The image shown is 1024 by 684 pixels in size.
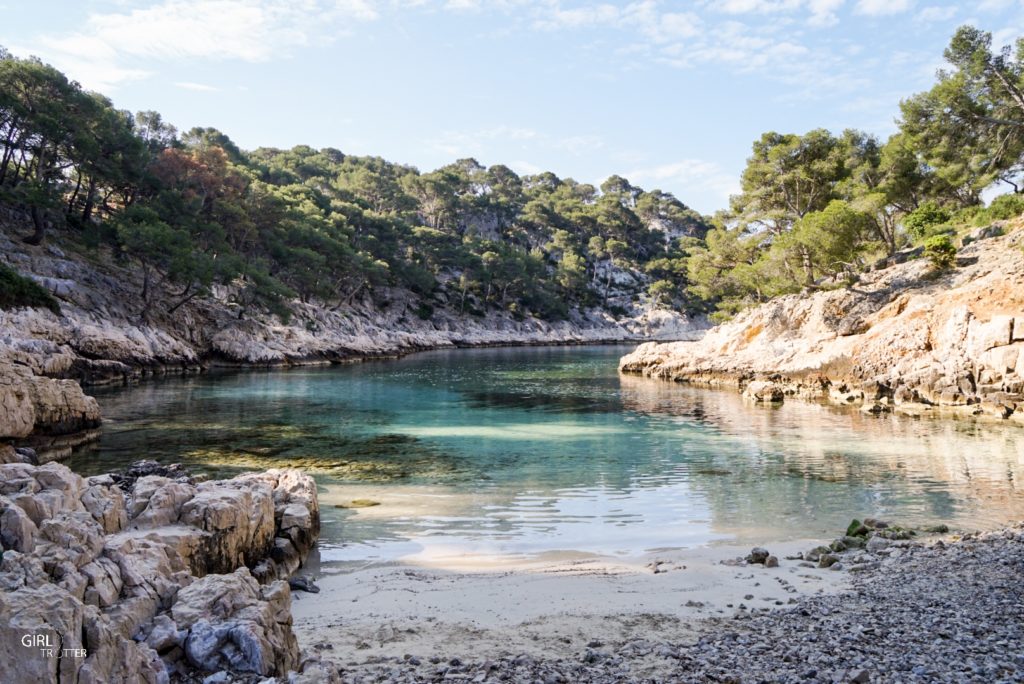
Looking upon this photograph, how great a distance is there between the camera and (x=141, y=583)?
17.0ft

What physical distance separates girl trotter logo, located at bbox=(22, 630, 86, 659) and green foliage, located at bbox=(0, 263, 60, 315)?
30.9 m

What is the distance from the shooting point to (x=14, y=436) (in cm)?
1400

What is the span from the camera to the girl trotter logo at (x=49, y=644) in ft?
Answer: 11.4

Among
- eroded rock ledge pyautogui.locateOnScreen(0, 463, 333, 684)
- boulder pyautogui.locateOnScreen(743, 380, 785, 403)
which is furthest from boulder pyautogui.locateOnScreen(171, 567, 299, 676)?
boulder pyautogui.locateOnScreen(743, 380, 785, 403)

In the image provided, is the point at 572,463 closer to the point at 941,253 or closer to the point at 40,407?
the point at 40,407

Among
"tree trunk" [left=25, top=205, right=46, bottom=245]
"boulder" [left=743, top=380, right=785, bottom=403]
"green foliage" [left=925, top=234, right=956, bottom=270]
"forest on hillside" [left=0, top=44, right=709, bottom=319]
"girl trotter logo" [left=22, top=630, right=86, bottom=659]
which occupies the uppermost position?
"forest on hillside" [left=0, top=44, right=709, bottom=319]

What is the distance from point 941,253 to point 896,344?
8564 mm

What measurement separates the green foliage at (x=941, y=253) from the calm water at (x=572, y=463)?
490 inches

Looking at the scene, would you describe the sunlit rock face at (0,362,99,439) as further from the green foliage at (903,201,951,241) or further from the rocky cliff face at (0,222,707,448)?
the green foliage at (903,201,951,241)

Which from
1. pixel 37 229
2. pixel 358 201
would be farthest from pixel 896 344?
pixel 358 201

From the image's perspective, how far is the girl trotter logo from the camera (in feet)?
11.4

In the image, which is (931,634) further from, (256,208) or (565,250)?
(565,250)

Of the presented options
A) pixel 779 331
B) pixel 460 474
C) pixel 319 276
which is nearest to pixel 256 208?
pixel 319 276

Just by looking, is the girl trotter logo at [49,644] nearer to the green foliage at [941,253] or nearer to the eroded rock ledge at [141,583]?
the eroded rock ledge at [141,583]
